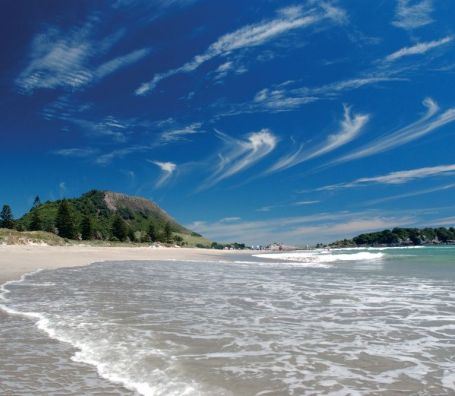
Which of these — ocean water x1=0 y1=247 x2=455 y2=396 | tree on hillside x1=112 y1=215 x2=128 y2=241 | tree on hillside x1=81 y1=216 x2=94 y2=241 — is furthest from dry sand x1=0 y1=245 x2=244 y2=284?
tree on hillside x1=112 y1=215 x2=128 y2=241

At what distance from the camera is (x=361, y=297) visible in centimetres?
1394

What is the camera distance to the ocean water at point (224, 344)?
540 cm

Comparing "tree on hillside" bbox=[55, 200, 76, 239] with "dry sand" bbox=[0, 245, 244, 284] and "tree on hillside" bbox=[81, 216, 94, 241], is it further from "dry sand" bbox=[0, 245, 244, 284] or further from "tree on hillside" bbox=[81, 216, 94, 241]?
"dry sand" bbox=[0, 245, 244, 284]

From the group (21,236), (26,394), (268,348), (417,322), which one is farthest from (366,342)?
(21,236)

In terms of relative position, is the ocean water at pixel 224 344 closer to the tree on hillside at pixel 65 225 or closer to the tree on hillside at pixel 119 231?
the tree on hillside at pixel 65 225

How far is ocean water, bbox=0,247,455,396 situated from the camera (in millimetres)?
5398

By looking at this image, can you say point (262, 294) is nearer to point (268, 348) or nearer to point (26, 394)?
point (268, 348)

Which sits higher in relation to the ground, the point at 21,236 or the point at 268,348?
the point at 21,236

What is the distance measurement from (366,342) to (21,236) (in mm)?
64687

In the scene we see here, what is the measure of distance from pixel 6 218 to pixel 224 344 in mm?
135759

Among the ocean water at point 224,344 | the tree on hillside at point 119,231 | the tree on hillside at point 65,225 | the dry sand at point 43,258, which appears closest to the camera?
the ocean water at point 224,344

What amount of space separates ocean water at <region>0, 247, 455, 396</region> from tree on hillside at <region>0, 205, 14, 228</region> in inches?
4867

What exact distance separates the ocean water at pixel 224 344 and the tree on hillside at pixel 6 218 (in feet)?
406

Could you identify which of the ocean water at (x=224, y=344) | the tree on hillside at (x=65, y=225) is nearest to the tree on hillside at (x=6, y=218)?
the tree on hillside at (x=65, y=225)
